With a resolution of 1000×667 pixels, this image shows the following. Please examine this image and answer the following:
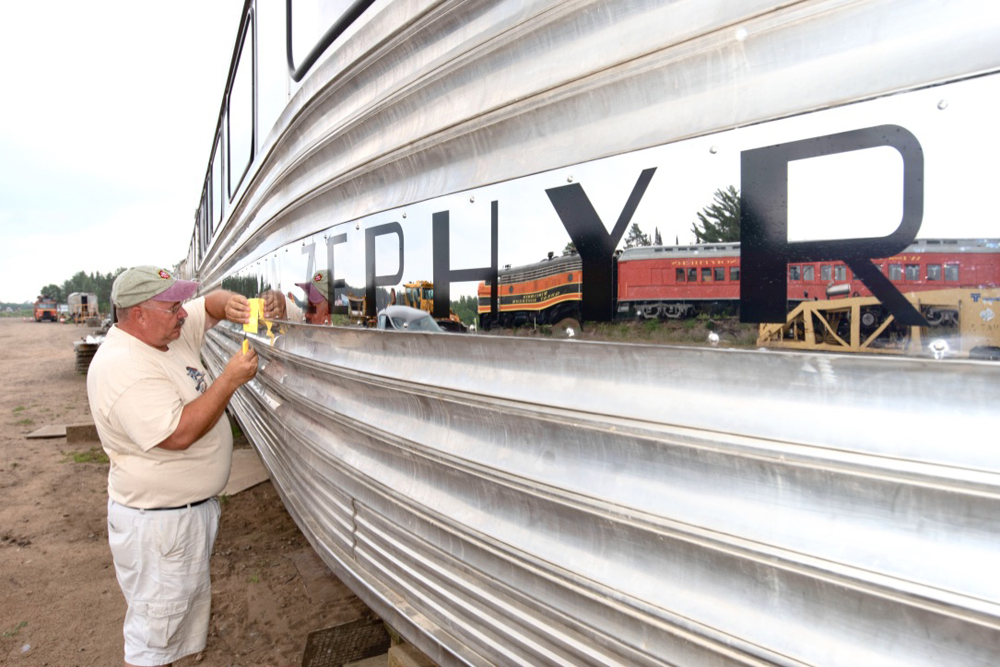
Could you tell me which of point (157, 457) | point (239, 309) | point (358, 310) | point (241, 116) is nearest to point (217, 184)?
point (241, 116)

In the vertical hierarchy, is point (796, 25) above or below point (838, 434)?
above

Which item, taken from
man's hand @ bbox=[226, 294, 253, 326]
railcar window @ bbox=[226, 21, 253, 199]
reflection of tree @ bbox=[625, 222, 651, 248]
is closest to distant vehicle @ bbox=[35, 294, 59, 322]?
railcar window @ bbox=[226, 21, 253, 199]

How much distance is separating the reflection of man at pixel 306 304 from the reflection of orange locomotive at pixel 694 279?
3.20 ft

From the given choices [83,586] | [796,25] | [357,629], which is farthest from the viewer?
[83,586]

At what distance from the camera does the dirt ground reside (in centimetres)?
269

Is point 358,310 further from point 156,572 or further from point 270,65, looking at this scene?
point 270,65

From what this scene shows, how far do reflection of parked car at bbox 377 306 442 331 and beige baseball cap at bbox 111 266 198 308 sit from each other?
0.91 m

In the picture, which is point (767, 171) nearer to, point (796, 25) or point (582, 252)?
point (796, 25)

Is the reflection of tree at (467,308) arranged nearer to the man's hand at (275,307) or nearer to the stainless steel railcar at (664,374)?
the stainless steel railcar at (664,374)

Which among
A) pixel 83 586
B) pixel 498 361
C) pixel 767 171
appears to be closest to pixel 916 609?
pixel 767 171

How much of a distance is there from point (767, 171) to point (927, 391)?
0.36 metres

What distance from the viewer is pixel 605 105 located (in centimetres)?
112

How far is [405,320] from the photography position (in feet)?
5.41

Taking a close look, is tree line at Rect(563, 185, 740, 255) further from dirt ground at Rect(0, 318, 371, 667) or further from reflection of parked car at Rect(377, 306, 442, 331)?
dirt ground at Rect(0, 318, 371, 667)
